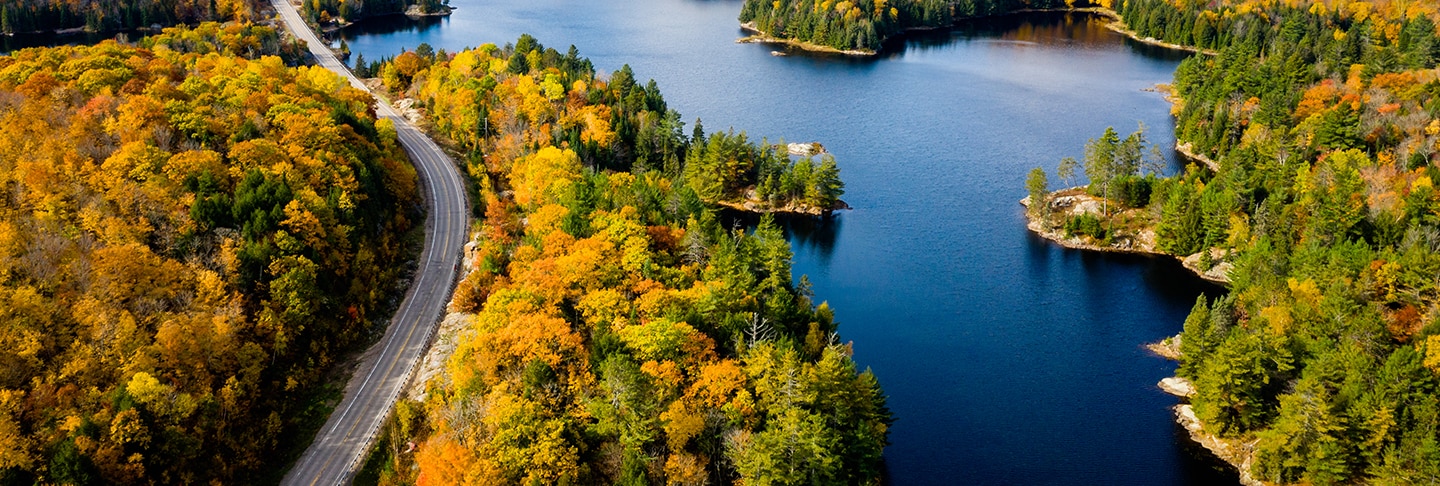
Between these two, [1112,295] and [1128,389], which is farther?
[1112,295]

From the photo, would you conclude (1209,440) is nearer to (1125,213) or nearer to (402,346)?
(1125,213)

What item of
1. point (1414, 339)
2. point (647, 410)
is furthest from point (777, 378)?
point (1414, 339)

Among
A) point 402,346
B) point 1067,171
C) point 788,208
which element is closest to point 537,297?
point 402,346

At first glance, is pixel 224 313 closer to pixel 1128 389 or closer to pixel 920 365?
pixel 920 365

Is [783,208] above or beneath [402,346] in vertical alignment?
above

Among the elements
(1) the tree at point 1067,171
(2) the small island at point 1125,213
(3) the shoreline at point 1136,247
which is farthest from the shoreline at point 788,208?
(1) the tree at point 1067,171

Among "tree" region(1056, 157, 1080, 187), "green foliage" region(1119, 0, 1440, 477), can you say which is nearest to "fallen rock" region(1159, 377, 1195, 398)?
"green foliage" region(1119, 0, 1440, 477)

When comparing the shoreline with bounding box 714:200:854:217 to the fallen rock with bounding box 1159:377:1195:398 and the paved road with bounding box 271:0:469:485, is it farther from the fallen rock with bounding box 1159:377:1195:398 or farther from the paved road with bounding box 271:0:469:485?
the fallen rock with bounding box 1159:377:1195:398
